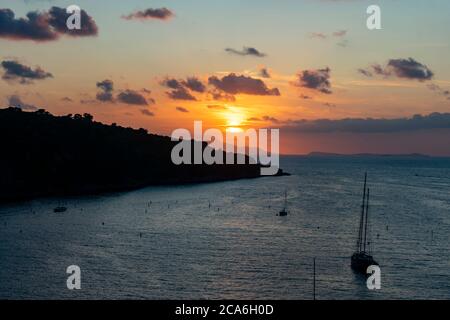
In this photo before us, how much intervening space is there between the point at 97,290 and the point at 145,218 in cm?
5935

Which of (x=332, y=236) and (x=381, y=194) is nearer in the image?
(x=332, y=236)

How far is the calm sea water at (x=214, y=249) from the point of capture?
191ft

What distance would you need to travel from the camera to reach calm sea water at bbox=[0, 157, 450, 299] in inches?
2296

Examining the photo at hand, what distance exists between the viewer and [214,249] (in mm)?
79938

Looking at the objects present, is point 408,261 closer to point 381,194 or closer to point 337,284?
point 337,284

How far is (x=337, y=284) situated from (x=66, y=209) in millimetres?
82656

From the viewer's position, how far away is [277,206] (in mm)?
140125

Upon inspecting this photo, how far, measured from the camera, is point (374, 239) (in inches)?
3612

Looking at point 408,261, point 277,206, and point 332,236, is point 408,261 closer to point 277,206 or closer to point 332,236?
point 332,236
